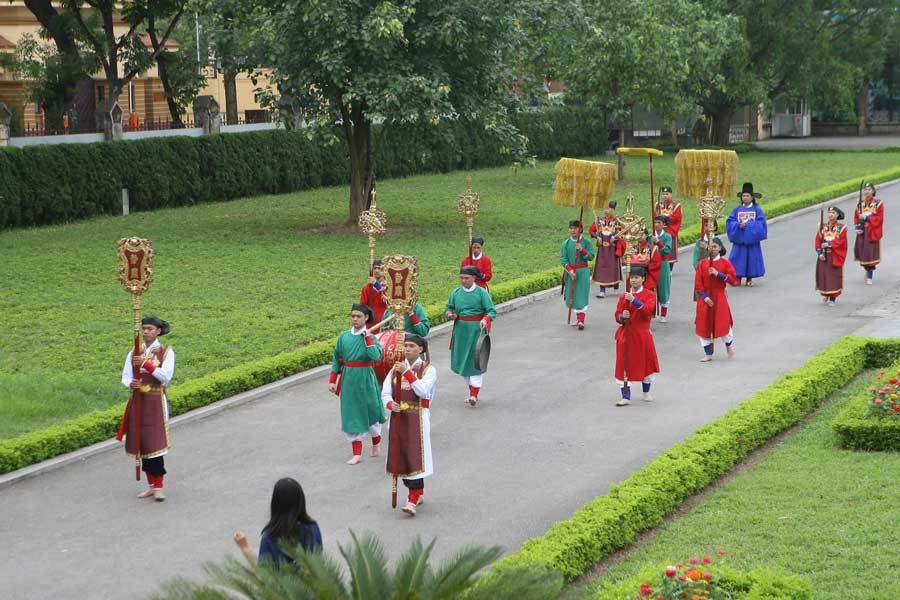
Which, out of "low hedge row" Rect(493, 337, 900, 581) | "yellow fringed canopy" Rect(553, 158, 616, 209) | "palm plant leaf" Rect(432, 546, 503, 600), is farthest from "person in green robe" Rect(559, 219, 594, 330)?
"palm plant leaf" Rect(432, 546, 503, 600)

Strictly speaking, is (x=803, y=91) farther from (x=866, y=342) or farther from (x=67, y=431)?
(x=67, y=431)

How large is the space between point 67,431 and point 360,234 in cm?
1573

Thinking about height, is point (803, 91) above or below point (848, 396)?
above

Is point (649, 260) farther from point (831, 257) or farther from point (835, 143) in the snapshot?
point (835, 143)

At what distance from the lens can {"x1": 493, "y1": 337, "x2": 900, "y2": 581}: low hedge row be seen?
898cm

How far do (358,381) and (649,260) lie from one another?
6206mm

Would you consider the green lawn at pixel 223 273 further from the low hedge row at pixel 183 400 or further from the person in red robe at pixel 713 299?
the person in red robe at pixel 713 299

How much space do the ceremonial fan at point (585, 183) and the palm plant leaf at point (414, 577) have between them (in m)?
15.0

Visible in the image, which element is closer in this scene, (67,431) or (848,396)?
(67,431)

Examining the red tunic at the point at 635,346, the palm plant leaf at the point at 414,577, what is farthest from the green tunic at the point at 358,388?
the palm plant leaf at the point at 414,577

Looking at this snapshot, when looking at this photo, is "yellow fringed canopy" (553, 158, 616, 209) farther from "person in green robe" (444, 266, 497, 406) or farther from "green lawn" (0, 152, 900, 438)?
"person in green robe" (444, 266, 497, 406)

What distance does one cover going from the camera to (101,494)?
1127cm

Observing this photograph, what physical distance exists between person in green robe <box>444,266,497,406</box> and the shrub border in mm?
2237

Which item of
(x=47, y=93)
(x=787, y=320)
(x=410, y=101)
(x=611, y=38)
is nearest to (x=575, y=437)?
(x=787, y=320)
